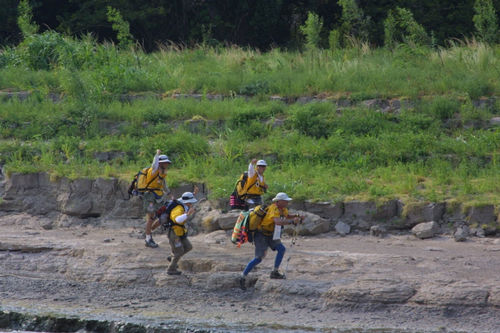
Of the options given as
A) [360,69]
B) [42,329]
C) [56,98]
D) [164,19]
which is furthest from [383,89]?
[164,19]

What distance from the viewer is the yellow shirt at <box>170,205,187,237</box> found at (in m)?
11.0

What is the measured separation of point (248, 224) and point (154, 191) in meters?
2.47

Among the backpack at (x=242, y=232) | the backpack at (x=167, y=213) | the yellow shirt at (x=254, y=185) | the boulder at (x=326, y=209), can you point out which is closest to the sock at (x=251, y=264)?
the backpack at (x=242, y=232)

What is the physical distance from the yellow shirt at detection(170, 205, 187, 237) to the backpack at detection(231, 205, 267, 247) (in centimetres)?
85

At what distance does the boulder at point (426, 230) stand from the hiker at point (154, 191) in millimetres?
4385

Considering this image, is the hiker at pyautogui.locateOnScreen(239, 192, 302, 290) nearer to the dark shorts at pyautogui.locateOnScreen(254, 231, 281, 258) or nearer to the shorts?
the dark shorts at pyautogui.locateOnScreen(254, 231, 281, 258)

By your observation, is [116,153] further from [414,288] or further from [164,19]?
[164,19]

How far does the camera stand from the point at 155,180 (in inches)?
494

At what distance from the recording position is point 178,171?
15.4m

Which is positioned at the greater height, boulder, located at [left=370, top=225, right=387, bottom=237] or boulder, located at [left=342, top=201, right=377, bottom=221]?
boulder, located at [left=342, top=201, right=377, bottom=221]

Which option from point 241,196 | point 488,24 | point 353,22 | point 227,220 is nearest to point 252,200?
point 241,196

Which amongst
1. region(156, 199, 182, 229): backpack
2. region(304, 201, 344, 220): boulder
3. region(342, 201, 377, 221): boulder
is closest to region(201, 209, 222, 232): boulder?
region(304, 201, 344, 220): boulder

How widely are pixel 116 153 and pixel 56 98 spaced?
4415 mm

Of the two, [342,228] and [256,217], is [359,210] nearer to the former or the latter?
[342,228]
